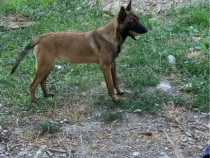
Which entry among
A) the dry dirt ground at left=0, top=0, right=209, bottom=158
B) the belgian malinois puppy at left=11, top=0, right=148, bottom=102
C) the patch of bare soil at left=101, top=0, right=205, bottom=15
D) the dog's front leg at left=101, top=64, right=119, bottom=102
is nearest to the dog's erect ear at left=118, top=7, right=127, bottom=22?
the belgian malinois puppy at left=11, top=0, right=148, bottom=102

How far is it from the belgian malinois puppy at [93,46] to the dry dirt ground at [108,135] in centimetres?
69

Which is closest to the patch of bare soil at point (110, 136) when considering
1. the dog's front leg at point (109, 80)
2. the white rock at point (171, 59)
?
the dog's front leg at point (109, 80)

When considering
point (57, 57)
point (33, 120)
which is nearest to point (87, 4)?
point (57, 57)

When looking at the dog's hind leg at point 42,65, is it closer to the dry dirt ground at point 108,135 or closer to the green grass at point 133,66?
the green grass at point 133,66

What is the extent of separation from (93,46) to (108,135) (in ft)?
5.52

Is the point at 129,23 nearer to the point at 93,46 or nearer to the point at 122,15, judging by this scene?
the point at 122,15

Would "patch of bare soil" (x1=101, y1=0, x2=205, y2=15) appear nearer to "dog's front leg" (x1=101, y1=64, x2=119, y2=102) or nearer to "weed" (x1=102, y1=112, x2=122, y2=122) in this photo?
"dog's front leg" (x1=101, y1=64, x2=119, y2=102)

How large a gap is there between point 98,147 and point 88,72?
2614mm

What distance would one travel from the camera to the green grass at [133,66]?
5734 mm

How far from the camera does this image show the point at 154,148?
179 inches

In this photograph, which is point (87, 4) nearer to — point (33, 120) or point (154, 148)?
point (33, 120)

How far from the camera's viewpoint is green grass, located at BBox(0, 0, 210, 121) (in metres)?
5.73

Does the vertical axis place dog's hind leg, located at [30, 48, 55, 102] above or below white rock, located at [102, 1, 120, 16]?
above

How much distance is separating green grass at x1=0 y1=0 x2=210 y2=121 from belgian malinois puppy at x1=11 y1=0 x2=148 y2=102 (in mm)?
384
